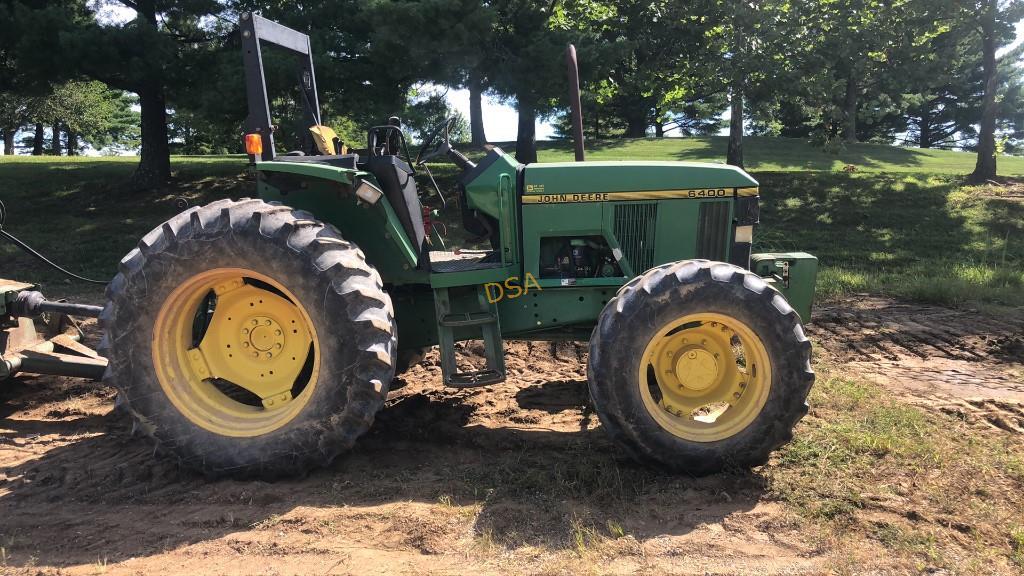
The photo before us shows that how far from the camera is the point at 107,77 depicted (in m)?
12.3

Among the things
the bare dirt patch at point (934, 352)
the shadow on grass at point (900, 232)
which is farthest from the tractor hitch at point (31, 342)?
the shadow on grass at point (900, 232)

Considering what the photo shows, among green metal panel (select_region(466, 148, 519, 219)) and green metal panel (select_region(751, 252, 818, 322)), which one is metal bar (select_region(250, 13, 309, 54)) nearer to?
green metal panel (select_region(466, 148, 519, 219))

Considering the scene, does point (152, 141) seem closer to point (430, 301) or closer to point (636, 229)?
point (430, 301)

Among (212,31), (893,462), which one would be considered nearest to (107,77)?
(212,31)

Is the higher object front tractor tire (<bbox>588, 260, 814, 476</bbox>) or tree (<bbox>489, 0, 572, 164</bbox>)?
tree (<bbox>489, 0, 572, 164</bbox>)

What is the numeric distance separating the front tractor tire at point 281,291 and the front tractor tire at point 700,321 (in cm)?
115

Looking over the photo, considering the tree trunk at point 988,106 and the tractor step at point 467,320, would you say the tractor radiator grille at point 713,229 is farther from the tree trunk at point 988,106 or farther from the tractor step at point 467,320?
the tree trunk at point 988,106

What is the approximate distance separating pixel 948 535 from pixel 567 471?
173 centimetres

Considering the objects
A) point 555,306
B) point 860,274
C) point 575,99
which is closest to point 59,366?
point 555,306

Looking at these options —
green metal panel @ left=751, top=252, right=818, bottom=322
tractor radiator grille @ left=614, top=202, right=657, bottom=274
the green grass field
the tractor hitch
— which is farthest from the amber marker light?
the green grass field

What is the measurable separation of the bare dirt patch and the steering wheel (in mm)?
3588

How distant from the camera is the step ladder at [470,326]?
380 cm

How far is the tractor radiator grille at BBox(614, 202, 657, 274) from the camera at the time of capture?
163 inches

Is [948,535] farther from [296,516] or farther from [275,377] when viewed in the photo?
[275,377]
